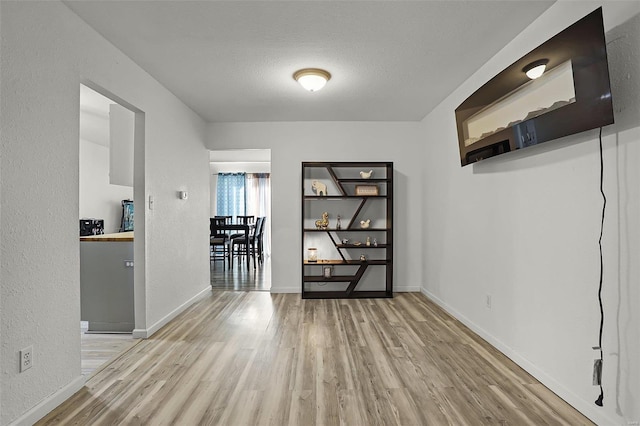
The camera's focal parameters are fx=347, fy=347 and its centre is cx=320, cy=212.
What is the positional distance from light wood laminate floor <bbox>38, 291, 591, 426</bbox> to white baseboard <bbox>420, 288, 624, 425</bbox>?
41 millimetres

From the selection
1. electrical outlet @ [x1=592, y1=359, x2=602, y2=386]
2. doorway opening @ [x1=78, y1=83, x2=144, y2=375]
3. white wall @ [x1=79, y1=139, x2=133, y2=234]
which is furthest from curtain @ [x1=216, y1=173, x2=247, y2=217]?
electrical outlet @ [x1=592, y1=359, x2=602, y2=386]

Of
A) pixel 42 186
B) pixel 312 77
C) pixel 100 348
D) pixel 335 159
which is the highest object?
pixel 312 77

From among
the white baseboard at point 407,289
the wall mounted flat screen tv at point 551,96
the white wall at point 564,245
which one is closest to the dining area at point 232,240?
the white baseboard at point 407,289

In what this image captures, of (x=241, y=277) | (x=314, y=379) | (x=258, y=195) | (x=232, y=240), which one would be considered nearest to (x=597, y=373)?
(x=314, y=379)

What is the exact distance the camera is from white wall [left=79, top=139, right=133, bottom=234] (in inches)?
262

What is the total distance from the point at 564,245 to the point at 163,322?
132 inches

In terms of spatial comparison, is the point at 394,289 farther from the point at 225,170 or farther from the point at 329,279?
the point at 225,170

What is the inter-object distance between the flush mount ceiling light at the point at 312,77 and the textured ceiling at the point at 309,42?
7cm

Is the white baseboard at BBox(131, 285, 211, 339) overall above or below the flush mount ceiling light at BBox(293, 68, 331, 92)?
below

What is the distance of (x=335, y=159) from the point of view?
4.75 metres

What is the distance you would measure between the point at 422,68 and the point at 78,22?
2531 mm

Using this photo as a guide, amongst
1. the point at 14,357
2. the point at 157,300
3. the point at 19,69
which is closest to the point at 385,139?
the point at 157,300

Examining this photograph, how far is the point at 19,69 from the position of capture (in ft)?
5.74

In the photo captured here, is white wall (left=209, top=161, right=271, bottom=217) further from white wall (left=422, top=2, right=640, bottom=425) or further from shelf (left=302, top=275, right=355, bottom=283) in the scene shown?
white wall (left=422, top=2, right=640, bottom=425)
